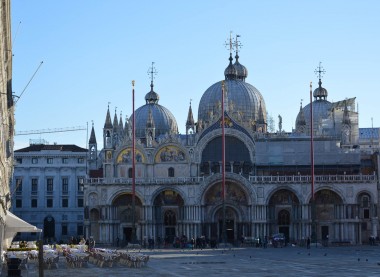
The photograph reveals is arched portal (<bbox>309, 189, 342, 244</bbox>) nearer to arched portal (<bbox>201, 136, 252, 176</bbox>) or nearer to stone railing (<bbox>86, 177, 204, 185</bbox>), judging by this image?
arched portal (<bbox>201, 136, 252, 176</bbox>)

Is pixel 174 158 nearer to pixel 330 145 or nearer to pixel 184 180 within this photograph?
pixel 184 180

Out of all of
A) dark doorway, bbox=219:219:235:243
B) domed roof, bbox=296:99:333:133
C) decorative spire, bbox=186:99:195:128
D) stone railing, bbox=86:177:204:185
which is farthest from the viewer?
domed roof, bbox=296:99:333:133

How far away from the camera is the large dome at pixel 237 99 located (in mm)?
106125

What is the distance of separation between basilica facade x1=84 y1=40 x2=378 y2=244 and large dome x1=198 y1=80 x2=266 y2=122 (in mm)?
8211

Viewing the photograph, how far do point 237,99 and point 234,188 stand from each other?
17.3m

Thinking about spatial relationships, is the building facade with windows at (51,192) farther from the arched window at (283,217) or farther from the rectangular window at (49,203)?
the arched window at (283,217)

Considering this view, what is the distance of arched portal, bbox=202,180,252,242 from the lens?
92.7 metres

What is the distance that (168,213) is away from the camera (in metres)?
94.9

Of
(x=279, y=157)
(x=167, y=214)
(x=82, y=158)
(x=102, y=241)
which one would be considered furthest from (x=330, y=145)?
(x=82, y=158)

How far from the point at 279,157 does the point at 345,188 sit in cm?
853

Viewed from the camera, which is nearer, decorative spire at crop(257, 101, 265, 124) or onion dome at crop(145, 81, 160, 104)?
decorative spire at crop(257, 101, 265, 124)

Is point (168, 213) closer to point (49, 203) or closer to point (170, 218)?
point (170, 218)

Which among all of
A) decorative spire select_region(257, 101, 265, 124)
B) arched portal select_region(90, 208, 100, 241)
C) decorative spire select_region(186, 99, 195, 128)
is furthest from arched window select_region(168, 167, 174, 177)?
decorative spire select_region(186, 99, 195, 128)

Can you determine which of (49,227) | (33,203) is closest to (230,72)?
(33,203)
